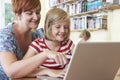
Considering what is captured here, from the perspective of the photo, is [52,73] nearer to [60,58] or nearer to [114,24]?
[60,58]

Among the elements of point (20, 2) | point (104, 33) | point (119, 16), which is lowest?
point (104, 33)

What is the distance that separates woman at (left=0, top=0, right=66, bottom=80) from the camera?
1.13m

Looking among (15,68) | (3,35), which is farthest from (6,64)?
(3,35)

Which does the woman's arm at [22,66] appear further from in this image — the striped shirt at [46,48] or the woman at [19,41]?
the striped shirt at [46,48]

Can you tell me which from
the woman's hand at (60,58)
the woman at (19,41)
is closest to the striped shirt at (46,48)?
the woman at (19,41)

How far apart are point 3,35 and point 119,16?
241 cm

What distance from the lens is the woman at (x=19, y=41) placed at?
1.13 metres

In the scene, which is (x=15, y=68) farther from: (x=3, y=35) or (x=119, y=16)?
(x=119, y=16)

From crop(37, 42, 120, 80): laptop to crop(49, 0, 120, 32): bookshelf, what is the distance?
8.10 ft

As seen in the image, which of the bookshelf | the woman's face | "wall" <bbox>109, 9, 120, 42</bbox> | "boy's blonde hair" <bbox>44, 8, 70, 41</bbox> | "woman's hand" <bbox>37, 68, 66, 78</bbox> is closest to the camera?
"woman's hand" <bbox>37, 68, 66, 78</bbox>

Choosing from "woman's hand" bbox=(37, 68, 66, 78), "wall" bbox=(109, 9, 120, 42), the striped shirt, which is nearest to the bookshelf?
"wall" bbox=(109, 9, 120, 42)

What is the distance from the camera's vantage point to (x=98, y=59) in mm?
941

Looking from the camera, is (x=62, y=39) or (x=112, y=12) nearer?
(x=62, y=39)

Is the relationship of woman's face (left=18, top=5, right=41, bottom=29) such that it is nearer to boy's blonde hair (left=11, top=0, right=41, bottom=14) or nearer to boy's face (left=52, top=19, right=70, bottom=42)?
boy's blonde hair (left=11, top=0, right=41, bottom=14)
